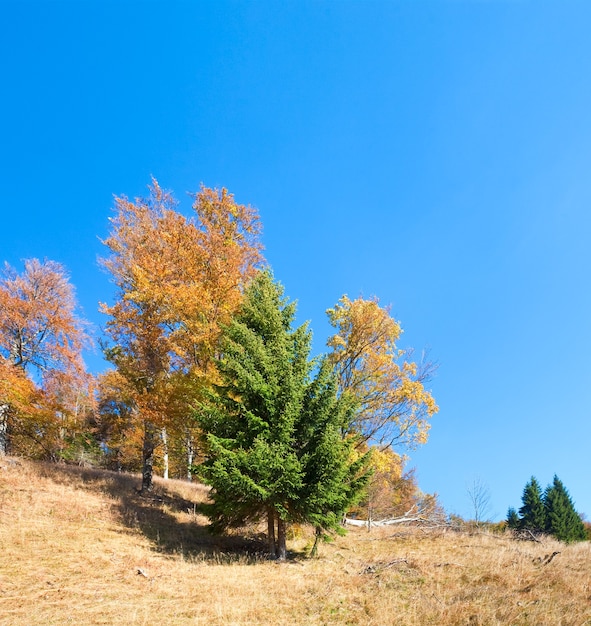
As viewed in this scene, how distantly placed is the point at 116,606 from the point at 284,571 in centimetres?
402

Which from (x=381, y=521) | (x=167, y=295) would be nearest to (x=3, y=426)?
(x=167, y=295)

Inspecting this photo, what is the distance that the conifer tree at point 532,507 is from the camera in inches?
1905

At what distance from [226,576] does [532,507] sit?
2174 inches

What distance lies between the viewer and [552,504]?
49.4 m

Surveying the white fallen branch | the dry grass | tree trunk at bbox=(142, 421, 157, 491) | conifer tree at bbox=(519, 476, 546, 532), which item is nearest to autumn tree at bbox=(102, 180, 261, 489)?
tree trunk at bbox=(142, 421, 157, 491)

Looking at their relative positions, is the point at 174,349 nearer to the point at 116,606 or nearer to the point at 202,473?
the point at 202,473

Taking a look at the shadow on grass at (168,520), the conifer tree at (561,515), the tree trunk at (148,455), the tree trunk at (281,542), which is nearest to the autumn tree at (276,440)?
the tree trunk at (281,542)

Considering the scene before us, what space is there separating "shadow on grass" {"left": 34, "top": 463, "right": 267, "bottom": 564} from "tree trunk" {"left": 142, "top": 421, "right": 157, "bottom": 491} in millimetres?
383

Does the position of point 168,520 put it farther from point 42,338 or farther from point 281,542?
point 42,338

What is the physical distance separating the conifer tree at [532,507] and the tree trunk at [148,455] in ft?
162

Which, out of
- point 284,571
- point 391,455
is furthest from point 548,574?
point 391,455

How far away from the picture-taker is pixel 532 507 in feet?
164

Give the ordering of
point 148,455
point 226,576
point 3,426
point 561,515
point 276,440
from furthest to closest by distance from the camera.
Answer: point 561,515
point 3,426
point 148,455
point 276,440
point 226,576

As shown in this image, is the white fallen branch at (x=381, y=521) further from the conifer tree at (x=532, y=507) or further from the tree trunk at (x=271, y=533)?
the conifer tree at (x=532, y=507)
